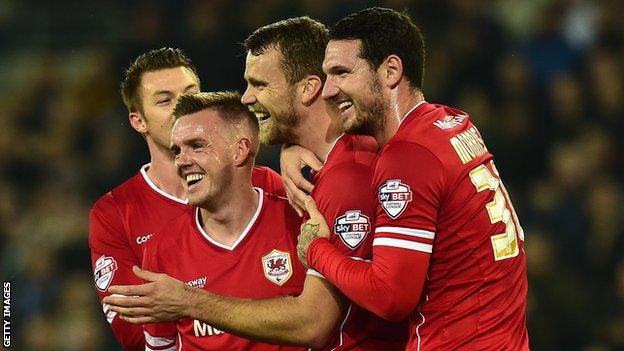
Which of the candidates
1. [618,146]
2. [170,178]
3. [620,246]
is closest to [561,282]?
[620,246]

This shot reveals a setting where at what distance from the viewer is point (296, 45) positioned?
13.0 feet

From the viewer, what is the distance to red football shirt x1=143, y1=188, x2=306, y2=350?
3844 mm

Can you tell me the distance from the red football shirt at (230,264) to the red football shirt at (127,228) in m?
0.46

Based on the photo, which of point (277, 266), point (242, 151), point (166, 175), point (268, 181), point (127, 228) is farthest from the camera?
point (166, 175)

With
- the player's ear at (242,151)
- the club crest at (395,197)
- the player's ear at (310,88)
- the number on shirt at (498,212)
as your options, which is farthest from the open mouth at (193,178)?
the number on shirt at (498,212)

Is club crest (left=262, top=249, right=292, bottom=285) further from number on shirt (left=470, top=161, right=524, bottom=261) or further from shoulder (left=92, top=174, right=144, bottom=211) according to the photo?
shoulder (left=92, top=174, right=144, bottom=211)

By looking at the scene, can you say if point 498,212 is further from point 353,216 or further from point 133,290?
point 133,290

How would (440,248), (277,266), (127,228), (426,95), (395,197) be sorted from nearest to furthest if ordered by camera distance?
1. (395,197)
2. (440,248)
3. (277,266)
4. (127,228)
5. (426,95)

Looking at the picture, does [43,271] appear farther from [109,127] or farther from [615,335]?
[615,335]

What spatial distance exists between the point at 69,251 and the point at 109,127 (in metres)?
1.08

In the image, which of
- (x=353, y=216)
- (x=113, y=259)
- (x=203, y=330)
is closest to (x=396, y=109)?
(x=353, y=216)

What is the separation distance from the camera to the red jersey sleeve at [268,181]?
4421mm

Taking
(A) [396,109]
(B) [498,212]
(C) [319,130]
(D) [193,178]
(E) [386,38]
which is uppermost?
(E) [386,38]

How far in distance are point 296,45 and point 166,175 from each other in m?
1.09
